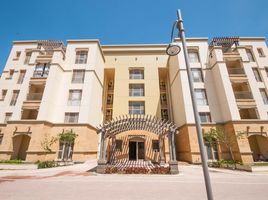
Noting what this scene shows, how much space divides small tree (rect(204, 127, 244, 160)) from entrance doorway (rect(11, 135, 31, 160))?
24.6 m

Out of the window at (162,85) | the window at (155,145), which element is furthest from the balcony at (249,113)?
the window at (162,85)

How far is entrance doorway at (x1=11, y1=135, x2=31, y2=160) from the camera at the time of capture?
768 inches

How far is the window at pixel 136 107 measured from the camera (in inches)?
1036

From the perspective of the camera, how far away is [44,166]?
1518 centimetres

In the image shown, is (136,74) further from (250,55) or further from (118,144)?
(250,55)

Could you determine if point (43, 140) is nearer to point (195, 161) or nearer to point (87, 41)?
point (87, 41)

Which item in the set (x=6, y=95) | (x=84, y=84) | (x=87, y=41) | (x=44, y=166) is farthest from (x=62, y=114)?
(x=87, y=41)

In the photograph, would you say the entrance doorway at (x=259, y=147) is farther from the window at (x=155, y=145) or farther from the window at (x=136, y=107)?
the window at (x=136, y=107)

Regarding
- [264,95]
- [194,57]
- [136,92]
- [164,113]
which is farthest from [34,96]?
[264,95]

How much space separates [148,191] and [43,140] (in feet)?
54.9

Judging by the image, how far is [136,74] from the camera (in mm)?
29250

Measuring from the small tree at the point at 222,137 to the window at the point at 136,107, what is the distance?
37.2ft

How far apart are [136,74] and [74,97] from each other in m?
12.7

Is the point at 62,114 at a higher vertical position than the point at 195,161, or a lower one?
higher
